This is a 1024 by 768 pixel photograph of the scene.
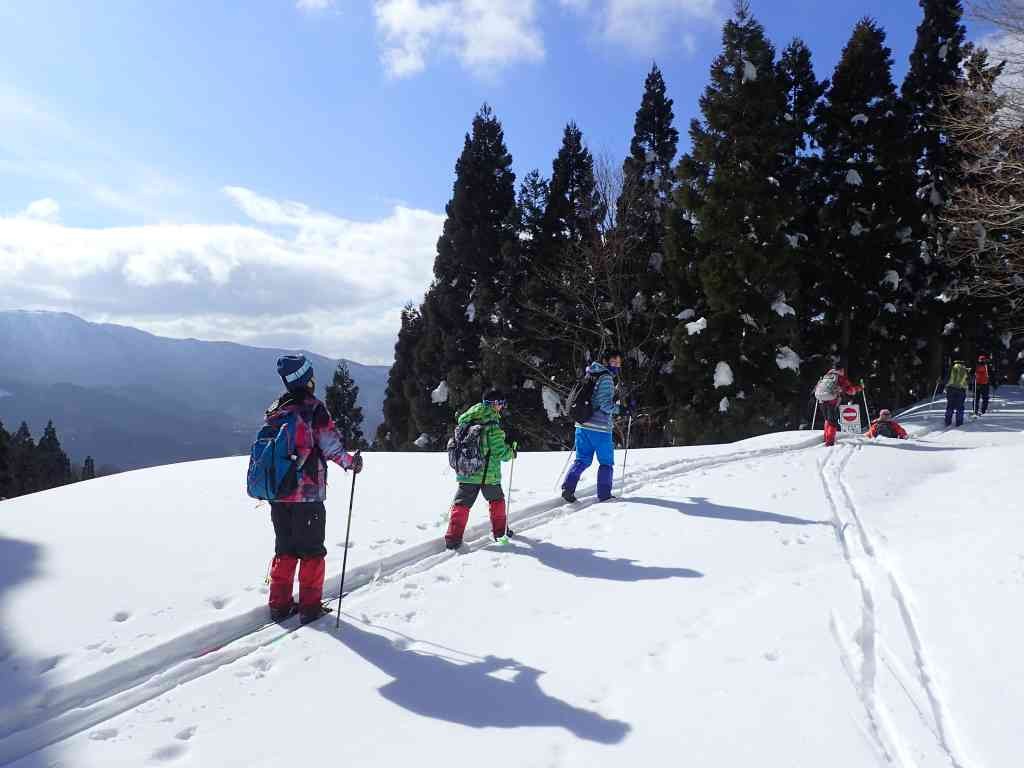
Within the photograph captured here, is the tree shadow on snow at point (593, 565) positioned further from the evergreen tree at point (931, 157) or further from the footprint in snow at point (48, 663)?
the evergreen tree at point (931, 157)

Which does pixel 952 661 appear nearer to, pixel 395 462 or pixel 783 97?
pixel 395 462

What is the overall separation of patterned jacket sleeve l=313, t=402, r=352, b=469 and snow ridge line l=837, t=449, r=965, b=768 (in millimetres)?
3946

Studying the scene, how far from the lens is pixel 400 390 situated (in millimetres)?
33312

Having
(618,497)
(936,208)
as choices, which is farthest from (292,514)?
(936,208)

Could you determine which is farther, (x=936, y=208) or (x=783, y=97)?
(x=936, y=208)

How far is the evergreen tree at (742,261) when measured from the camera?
743 inches

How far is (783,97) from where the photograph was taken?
65.7ft

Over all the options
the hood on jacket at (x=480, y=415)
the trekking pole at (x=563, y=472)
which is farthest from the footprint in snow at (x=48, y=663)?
the trekking pole at (x=563, y=472)

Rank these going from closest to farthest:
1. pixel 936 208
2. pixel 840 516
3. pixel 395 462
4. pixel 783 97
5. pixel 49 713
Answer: pixel 49 713
pixel 840 516
pixel 395 462
pixel 783 97
pixel 936 208

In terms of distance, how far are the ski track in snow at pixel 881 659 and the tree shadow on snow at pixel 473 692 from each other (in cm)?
126

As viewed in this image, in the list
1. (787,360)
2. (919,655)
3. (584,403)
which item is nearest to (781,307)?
(787,360)

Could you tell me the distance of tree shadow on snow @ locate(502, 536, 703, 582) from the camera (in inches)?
221

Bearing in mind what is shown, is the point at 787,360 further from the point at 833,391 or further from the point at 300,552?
the point at 300,552

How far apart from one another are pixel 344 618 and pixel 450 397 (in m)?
20.3
